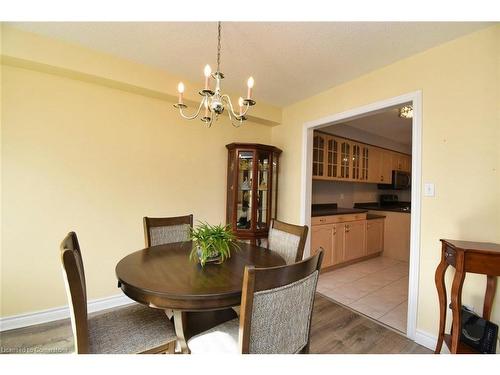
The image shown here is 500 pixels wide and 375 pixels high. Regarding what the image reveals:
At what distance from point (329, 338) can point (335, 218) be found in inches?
72.7

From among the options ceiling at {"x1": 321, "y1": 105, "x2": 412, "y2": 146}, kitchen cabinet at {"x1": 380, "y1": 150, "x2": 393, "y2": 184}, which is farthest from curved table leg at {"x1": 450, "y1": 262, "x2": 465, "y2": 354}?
kitchen cabinet at {"x1": 380, "y1": 150, "x2": 393, "y2": 184}

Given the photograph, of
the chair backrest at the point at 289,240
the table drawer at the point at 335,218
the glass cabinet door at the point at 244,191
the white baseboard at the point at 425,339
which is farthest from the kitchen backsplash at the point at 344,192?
the white baseboard at the point at 425,339

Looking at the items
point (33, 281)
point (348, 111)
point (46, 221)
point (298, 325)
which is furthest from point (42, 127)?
point (348, 111)

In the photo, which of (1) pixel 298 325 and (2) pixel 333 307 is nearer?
(1) pixel 298 325

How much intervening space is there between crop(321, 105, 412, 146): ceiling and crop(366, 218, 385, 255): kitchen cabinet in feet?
5.51

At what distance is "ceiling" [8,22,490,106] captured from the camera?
159 centimetres

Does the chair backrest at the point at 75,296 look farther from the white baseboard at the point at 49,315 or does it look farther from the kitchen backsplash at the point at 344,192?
the kitchen backsplash at the point at 344,192

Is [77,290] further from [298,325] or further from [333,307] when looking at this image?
[333,307]

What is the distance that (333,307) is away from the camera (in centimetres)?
229

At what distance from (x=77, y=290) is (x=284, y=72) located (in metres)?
2.33

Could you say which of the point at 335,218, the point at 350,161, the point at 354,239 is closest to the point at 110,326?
the point at 335,218

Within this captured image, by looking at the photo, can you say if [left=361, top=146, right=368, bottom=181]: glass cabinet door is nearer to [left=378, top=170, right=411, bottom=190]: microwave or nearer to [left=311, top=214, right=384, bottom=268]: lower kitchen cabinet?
[left=311, top=214, right=384, bottom=268]: lower kitchen cabinet

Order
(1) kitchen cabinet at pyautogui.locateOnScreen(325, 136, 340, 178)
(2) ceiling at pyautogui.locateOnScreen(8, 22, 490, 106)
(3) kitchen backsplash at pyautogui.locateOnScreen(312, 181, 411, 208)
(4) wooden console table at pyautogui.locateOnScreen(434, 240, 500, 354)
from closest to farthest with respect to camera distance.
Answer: (4) wooden console table at pyautogui.locateOnScreen(434, 240, 500, 354) < (2) ceiling at pyautogui.locateOnScreen(8, 22, 490, 106) < (1) kitchen cabinet at pyautogui.locateOnScreen(325, 136, 340, 178) < (3) kitchen backsplash at pyautogui.locateOnScreen(312, 181, 411, 208)
